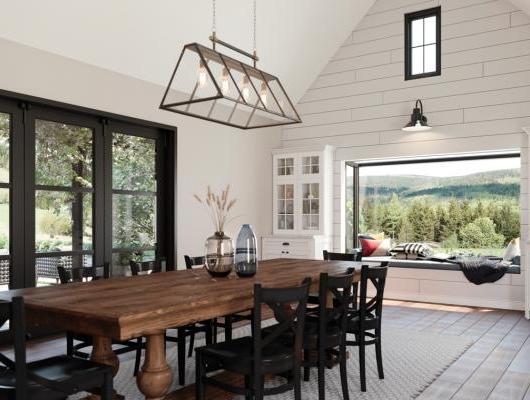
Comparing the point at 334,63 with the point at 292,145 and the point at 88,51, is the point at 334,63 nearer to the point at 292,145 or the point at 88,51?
the point at 292,145

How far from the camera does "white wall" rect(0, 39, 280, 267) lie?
15.9ft

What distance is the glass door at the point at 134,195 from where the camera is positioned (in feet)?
19.2

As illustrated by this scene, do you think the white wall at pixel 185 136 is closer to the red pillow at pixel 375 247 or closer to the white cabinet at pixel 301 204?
the white cabinet at pixel 301 204

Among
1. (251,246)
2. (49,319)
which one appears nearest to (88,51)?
(251,246)

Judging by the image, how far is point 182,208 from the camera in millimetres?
6465

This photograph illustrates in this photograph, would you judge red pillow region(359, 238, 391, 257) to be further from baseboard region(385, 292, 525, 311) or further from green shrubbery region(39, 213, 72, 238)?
green shrubbery region(39, 213, 72, 238)

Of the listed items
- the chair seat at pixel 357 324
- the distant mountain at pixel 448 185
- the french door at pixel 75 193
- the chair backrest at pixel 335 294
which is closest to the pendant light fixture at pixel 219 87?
the french door at pixel 75 193

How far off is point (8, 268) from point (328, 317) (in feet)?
10.1

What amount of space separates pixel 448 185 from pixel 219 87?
545cm

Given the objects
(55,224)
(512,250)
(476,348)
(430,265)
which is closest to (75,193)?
(55,224)

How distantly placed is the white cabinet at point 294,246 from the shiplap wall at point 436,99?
0.42 metres

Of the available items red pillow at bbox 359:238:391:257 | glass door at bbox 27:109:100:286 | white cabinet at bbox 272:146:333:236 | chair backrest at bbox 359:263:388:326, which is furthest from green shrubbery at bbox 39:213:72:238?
red pillow at bbox 359:238:391:257

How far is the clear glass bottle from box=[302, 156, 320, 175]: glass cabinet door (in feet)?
14.1

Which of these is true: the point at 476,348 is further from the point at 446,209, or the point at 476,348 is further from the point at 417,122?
the point at 446,209
